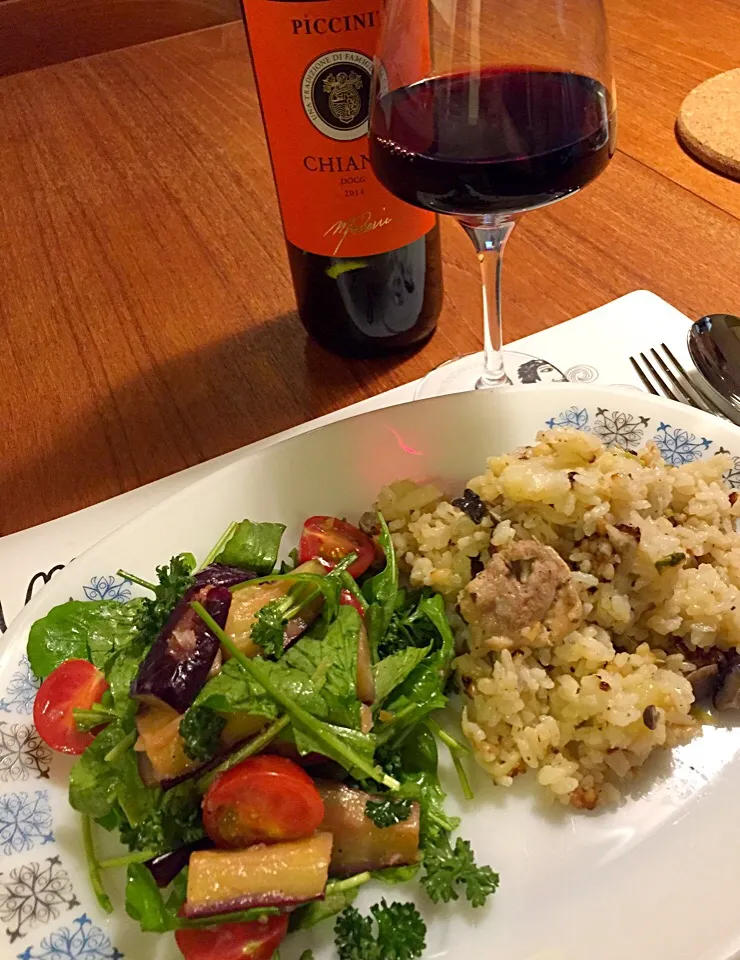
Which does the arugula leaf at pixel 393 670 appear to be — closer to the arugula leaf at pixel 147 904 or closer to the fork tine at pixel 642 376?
the arugula leaf at pixel 147 904

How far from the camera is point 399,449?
0.93 m

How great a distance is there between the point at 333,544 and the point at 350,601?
80 millimetres

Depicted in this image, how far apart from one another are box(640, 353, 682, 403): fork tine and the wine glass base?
0.56 ft

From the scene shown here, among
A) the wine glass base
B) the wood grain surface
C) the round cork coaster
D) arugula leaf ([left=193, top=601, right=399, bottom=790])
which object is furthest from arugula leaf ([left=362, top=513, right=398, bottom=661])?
the wood grain surface

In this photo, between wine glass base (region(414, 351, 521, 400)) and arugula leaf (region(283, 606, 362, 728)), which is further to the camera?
wine glass base (region(414, 351, 521, 400))

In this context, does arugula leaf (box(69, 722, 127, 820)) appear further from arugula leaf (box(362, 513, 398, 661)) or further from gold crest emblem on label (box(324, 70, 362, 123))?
gold crest emblem on label (box(324, 70, 362, 123))

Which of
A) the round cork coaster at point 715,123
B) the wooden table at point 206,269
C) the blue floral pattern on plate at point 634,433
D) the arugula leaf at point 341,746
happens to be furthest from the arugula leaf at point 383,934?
the round cork coaster at point 715,123

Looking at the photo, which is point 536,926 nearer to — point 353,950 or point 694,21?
point 353,950

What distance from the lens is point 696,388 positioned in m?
1.06

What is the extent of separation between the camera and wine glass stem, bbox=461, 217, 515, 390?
3.28ft

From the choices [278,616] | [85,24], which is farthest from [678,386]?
[85,24]

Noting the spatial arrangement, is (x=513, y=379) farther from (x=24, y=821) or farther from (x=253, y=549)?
(x=24, y=821)

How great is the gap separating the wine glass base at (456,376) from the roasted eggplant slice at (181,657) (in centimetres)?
51
